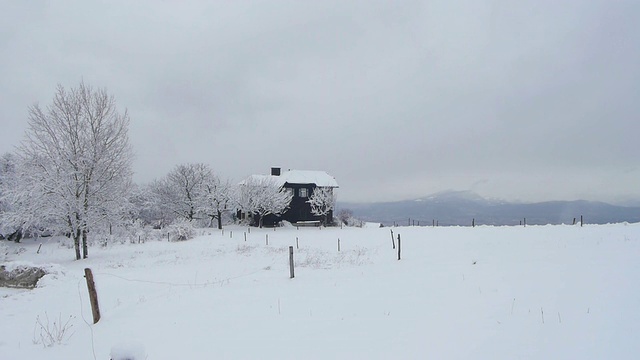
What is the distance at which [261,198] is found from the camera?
169 ft

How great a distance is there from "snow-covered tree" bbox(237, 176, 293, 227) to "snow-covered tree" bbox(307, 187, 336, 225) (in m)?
4.60

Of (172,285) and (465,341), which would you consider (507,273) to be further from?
(172,285)

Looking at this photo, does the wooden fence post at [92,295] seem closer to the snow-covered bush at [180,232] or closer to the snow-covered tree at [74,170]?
the snow-covered tree at [74,170]

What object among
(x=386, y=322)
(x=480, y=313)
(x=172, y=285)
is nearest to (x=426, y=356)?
(x=386, y=322)

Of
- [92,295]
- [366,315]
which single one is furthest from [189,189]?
[366,315]

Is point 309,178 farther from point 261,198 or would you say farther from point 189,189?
point 189,189

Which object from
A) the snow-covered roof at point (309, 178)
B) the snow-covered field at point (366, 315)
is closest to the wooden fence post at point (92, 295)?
the snow-covered field at point (366, 315)

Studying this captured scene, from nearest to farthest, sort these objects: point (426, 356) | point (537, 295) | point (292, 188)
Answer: point (426, 356) < point (537, 295) < point (292, 188)

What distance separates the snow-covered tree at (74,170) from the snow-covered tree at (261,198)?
27.6m

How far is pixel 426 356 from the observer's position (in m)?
5.33

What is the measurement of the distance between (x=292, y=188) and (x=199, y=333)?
50485mm

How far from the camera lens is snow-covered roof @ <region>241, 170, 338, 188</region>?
5669 cm

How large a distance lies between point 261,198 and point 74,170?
99.2 ft

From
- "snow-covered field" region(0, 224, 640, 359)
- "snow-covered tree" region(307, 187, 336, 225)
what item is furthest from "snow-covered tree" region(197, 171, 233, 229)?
"snow-covered field" region(0, 224, 640, 359)
